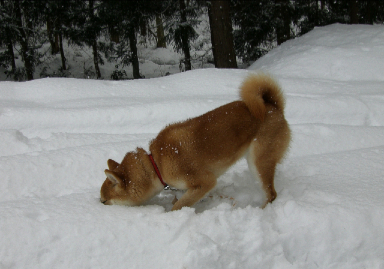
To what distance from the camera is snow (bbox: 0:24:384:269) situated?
2.23m

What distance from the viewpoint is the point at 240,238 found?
2344 millimetres

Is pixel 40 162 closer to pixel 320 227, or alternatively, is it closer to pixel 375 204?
pixel 320 227

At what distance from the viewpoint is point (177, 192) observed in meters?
3.14

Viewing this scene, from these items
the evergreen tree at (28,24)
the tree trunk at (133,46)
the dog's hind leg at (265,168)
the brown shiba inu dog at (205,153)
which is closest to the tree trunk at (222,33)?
the tree trunk at (133,46)

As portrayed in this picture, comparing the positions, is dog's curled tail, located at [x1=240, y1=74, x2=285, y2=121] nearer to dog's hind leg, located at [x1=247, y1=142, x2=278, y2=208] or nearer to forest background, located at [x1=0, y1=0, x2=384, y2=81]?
dog's hind leg, located at [x1=247, y1=142, x2=278, y2=208]

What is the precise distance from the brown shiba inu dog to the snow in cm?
20

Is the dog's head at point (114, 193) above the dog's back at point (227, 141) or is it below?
below

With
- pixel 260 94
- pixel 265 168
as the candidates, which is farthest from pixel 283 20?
pixel 265 168

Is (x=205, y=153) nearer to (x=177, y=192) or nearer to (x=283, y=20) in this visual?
(x=177, y=192)

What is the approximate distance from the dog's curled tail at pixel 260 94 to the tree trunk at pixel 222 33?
6531 mm

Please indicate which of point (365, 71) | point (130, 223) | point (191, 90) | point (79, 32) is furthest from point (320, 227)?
point (79, 32)

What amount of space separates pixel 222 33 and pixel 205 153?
720cm

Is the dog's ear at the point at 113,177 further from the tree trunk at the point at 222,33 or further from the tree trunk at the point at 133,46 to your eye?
the tree trunk at the point at 133,46

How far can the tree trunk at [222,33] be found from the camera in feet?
29.6
